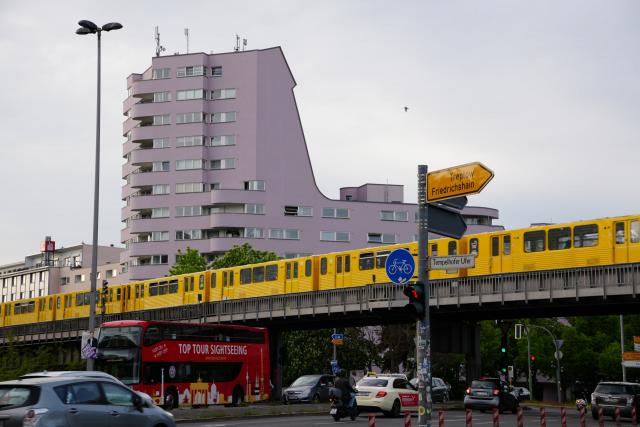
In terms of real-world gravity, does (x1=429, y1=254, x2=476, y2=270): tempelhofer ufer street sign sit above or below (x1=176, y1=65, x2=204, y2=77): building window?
below

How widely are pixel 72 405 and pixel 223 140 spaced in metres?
91.3

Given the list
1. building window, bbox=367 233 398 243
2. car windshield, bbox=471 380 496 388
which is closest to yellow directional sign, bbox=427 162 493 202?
car windshield, bbox=471 380 496 388

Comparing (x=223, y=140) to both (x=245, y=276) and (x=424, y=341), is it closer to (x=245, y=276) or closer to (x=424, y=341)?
(x=245, y=276)

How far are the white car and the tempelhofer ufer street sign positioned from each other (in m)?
18.7

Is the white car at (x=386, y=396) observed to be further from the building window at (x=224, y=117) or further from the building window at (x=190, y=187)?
the building window at (x=224, y=117)

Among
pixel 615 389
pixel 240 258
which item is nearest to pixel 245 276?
pixel 240 258

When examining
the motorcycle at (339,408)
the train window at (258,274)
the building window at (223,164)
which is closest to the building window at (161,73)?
the building window at (223,164)

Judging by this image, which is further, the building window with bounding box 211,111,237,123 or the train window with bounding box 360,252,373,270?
the building window with bounding box 211,111,237,123

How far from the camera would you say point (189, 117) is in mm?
106625

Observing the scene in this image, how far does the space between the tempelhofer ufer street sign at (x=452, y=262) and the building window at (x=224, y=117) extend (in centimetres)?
9011

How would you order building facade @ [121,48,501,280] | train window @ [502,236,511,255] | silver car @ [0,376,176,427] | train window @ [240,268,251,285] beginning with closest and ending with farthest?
silver car @ [0,376,176,427] < train window @ [502,236,511,255] < train window @ [240,268,251,285] < building facade @ [121,48,501,280]

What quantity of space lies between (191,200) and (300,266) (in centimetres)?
5336

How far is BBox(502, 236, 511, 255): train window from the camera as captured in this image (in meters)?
41.7

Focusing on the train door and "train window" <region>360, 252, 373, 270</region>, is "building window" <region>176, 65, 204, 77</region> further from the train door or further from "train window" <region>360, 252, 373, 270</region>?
the train door
